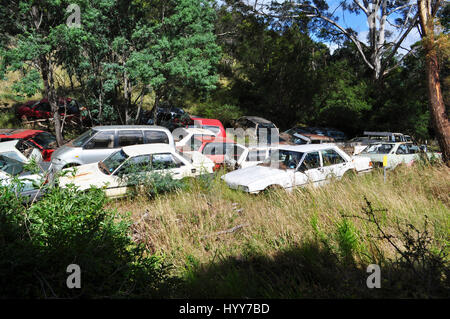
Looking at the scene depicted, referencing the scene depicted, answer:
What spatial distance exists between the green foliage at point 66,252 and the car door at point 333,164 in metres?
5.22

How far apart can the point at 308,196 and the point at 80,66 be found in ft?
36.0

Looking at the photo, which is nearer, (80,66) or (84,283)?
(84,283)

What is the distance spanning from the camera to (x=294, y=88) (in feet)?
71.8

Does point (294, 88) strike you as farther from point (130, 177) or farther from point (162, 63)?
point (130, 177)

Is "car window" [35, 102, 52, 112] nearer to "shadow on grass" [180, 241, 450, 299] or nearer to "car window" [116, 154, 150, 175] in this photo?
"car window" [116, 154, 150, 175]

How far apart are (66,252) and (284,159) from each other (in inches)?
222

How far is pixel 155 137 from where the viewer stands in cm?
952

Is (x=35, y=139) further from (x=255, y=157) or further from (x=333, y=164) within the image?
(x=333, y=164)
